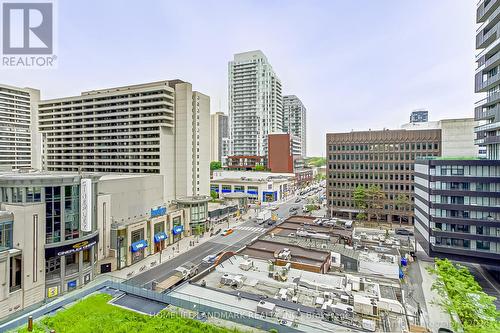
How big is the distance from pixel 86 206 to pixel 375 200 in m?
70.7

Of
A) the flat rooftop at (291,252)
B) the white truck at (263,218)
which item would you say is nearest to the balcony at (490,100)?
the flat rooftop at (291,252)

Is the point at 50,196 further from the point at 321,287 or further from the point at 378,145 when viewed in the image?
the point at 378,145

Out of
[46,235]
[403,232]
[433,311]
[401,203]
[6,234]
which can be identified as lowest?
[433,311]

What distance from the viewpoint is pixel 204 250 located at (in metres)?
55.3

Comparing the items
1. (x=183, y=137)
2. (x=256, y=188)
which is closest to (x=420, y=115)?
(x=256, y=188)

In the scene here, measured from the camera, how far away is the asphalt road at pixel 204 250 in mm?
42219

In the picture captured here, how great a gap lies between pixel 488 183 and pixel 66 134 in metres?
104

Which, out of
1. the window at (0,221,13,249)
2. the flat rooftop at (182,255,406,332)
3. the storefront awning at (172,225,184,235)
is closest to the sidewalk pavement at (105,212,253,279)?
the storefront awning at (172,225,184,235)

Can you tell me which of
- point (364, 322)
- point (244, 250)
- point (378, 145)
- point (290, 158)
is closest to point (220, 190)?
point (290, 158)

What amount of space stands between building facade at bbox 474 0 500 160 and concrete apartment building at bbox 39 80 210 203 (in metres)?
63.3

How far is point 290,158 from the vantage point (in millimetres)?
140500

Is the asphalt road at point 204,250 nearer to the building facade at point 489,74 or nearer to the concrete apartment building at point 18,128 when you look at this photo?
the building facade at point 489,74

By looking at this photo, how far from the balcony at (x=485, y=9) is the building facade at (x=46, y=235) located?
66.0m

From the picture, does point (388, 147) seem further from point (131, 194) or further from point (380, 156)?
point (131, 194)
